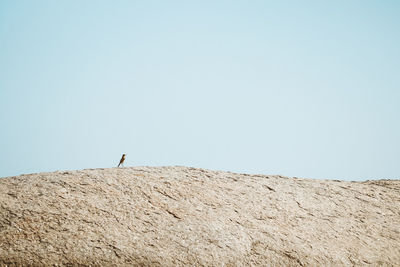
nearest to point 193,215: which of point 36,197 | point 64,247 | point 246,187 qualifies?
point 246,187

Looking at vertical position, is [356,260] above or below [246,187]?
below

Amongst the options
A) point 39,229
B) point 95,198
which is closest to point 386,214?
point 95,198

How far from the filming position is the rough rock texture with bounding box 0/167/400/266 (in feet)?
16.1

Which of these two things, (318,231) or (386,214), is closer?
(318,231)

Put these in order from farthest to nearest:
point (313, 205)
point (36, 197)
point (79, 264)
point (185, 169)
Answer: point (185, 169), point (313, 205), point (36, 197), point (79, 264)

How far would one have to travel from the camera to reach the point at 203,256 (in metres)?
5.08

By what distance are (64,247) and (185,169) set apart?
351 centimetres

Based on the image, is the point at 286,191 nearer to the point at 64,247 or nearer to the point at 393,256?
the point at 393,256

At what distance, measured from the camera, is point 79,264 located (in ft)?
15.2

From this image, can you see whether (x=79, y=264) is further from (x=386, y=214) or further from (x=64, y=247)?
(x=386, y=214)

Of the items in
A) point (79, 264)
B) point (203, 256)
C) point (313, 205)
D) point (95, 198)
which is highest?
point (313, 205)

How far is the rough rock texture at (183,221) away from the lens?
4.92 meters

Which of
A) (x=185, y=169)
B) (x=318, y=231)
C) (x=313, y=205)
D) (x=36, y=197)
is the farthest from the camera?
(x=185, y=169)

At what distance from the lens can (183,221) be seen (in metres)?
5.70
